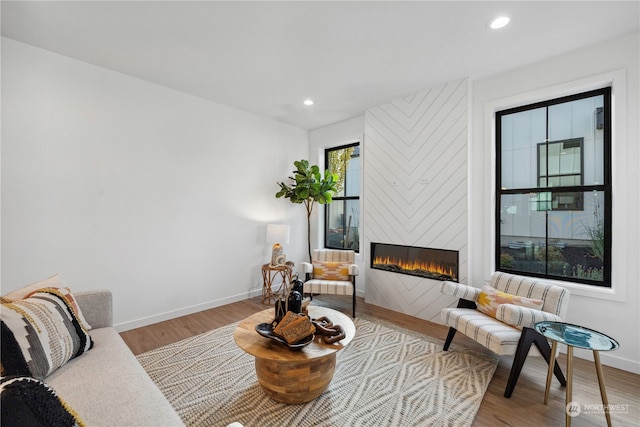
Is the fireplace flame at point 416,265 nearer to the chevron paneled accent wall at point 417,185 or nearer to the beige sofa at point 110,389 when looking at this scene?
the chevron paneled accent wall at point 417,185

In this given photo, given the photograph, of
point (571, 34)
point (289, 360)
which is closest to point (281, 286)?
point (289, 360)

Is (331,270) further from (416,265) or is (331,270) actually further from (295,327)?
(295,327)

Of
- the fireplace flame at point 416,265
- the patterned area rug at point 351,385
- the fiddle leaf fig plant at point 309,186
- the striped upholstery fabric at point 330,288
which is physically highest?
the fiddle leaf fig plant at point 309,186

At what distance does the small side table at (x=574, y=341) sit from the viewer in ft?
5.40

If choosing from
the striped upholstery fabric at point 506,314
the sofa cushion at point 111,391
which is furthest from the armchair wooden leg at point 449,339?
the sofa cushion at point 111,391

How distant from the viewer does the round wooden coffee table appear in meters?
1.76

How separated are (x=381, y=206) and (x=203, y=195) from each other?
8.05 ft

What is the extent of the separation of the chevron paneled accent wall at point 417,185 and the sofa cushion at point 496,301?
65 cm

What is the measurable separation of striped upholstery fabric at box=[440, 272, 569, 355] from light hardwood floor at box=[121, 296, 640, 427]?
319mm

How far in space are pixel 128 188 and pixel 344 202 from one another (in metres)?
3.14

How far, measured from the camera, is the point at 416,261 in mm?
3695

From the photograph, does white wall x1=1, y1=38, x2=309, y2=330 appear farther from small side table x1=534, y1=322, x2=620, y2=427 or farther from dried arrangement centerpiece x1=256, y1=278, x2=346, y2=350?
small side table x1=534, y1=322, x2=620, y2=427

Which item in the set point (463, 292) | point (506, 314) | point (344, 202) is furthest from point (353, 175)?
point (506, 314)

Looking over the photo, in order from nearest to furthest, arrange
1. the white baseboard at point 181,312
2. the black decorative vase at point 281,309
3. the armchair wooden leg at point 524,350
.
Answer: the armchair wooden leg at point 524,350 → the black decorative vase at point 281,309 → the white baseboard at point 181,312
